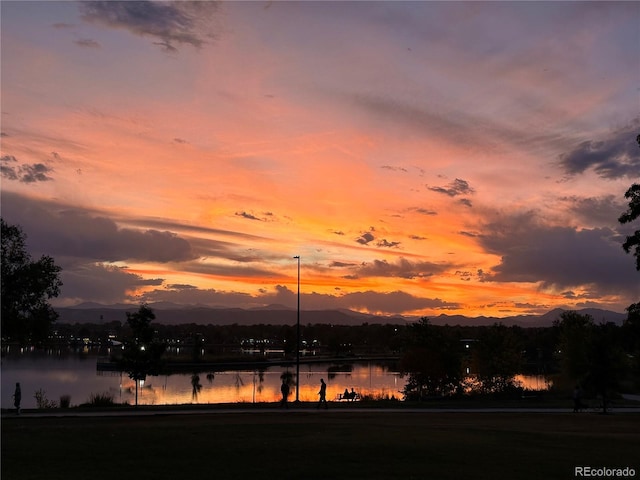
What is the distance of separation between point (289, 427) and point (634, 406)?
3022 centimetres

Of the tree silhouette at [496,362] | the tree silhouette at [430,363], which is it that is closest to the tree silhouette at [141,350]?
the tree silhouette at [430,363]

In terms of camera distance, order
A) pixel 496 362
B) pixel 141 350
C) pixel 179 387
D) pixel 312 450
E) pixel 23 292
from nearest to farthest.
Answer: pixel 312 450
pixel 23 292
pixel 141 350
pixel 496 362
pixel 179 387

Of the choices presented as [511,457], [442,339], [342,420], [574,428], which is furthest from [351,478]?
[442,339]

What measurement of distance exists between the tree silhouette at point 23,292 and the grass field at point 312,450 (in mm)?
8120

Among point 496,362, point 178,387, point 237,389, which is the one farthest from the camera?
point 178,387

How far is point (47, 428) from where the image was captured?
2258 centimetres

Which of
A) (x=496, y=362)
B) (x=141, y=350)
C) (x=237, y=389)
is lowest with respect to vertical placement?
(x=237, y=389)

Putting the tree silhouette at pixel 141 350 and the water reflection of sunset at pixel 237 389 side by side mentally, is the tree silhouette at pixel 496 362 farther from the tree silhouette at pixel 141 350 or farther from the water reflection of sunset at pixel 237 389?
the tree silhouette at pixel 141 350

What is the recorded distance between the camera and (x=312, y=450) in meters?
17.0

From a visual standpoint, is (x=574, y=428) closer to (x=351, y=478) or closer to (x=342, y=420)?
(x=342, y=420)

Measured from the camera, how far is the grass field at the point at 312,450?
14.2 m

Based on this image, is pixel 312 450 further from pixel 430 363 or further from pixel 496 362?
pixel 496 362

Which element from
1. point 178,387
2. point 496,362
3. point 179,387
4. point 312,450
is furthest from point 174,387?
point 312,450

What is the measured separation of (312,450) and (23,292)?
21107mm
